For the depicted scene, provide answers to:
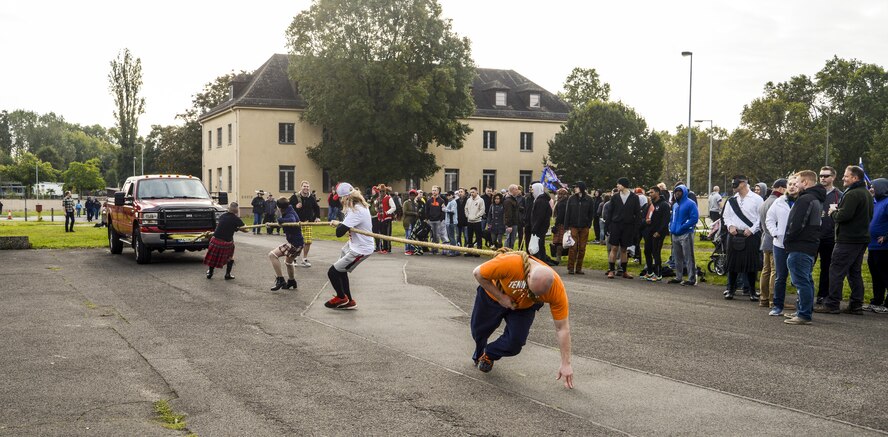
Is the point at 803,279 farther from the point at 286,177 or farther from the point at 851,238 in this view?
the point at 286,177

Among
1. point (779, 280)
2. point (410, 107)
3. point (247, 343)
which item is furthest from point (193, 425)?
point (410, 107)

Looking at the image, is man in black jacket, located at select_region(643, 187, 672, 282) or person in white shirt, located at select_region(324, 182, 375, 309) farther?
man in black jacket, located at select_region(643, 187, 672, 282)

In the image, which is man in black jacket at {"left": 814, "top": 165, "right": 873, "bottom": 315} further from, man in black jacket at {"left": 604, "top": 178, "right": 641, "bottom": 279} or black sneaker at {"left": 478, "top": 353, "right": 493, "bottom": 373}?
black sneaker at {"left": 478, "top": 353, "right": 493, "bottom": 373}

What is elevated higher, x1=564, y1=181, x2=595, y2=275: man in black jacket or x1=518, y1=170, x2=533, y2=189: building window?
x1=518, y1=170, x2=533, y2=189: building window

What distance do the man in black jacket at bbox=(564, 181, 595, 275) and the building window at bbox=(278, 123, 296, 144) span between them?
42.0 m

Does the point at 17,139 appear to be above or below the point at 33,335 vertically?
above

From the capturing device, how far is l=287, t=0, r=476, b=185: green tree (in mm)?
49688

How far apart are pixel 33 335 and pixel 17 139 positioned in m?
154

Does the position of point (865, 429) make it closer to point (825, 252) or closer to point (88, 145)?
point (825, 252)

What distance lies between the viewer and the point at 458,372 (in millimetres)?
7273

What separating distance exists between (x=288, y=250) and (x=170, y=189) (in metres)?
7.71

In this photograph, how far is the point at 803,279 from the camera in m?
10.5

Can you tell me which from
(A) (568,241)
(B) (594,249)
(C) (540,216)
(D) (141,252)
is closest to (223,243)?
(D) (141,252)

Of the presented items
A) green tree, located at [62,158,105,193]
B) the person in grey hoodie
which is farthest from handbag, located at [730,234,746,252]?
green tree, located at [62,158,105,193]
